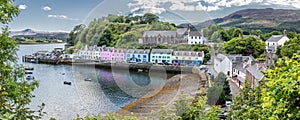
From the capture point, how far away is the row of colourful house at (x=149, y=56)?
3177cm

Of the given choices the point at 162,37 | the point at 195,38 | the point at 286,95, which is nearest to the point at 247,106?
the point at 286,95

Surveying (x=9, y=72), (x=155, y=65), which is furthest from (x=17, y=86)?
(x=155, y=65)

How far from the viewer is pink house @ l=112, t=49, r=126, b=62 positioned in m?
33.7

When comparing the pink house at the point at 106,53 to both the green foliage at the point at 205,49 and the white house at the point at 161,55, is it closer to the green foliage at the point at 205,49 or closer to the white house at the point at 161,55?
the white house at the point at 161,55

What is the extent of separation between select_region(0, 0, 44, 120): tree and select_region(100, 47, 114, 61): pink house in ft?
103

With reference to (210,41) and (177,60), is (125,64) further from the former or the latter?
(210,41)

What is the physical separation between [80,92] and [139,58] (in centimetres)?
1513

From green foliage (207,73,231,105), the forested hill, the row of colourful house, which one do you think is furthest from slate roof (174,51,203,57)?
green foliage (207,73,231,105)

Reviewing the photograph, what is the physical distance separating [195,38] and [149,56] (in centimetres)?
680

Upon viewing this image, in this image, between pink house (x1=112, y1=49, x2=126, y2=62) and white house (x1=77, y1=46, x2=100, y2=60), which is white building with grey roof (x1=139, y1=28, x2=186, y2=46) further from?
white house (x1=77, y1=46, x2=100, y2=60)

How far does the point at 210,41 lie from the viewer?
1510 inches

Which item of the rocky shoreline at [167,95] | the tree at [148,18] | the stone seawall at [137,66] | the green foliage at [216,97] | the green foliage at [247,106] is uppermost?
the tree at [148,18]

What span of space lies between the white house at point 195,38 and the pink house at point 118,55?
27.6 feet

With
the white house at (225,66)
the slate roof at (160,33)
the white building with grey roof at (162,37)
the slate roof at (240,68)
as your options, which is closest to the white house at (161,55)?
the white building with grey roof at (162,37)
